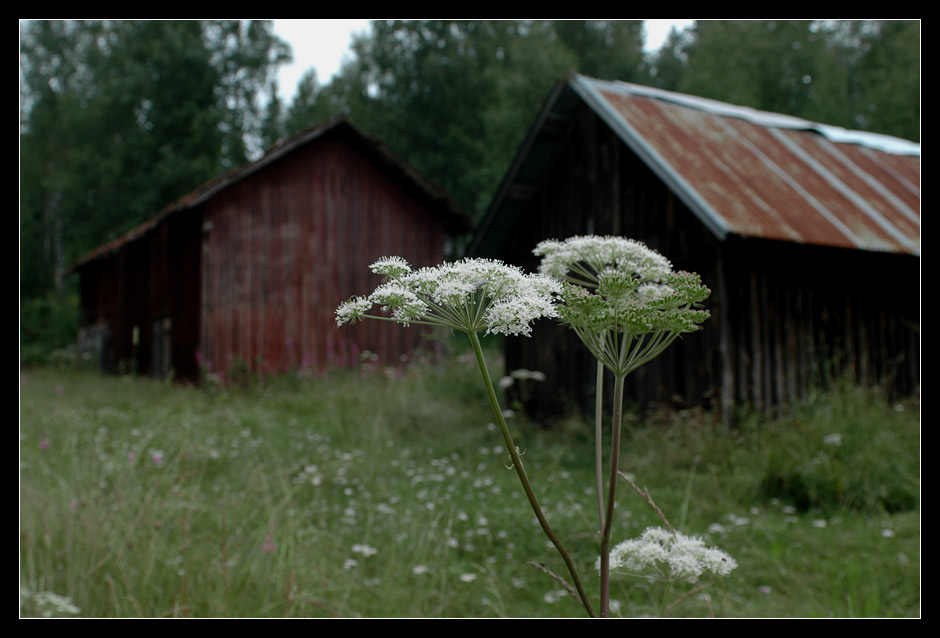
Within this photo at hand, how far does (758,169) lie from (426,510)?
5979 millimetres

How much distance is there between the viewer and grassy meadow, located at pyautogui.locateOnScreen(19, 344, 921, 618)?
3.81 meters

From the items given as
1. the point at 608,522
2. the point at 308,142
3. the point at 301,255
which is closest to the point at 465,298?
the point at 608,522

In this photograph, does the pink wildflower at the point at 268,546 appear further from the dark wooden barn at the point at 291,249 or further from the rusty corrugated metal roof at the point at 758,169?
the dark wooden barn at the point at 291,249

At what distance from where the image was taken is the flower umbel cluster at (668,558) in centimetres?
123

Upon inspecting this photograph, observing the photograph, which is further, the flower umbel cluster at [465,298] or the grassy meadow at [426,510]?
the grassy meadow at [426,510]

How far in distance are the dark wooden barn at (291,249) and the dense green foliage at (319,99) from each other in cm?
792

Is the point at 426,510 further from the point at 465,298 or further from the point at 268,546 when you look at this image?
the point at 465,298

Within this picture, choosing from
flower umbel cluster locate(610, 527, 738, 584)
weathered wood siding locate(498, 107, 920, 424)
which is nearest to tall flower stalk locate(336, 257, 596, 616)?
flower umbel cluster locate(610, 527, 738, 584)

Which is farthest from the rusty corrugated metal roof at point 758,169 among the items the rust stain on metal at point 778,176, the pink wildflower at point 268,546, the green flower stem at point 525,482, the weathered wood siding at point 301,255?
the green flower stem at point 525,482

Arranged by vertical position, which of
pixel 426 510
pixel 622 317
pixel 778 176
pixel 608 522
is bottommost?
pixel 426 510

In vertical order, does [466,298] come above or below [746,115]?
below

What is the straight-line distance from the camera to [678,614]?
→ 409cm

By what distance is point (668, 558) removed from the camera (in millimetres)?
1242

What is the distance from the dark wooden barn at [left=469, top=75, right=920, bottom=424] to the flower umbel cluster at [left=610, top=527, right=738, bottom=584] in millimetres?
5966
